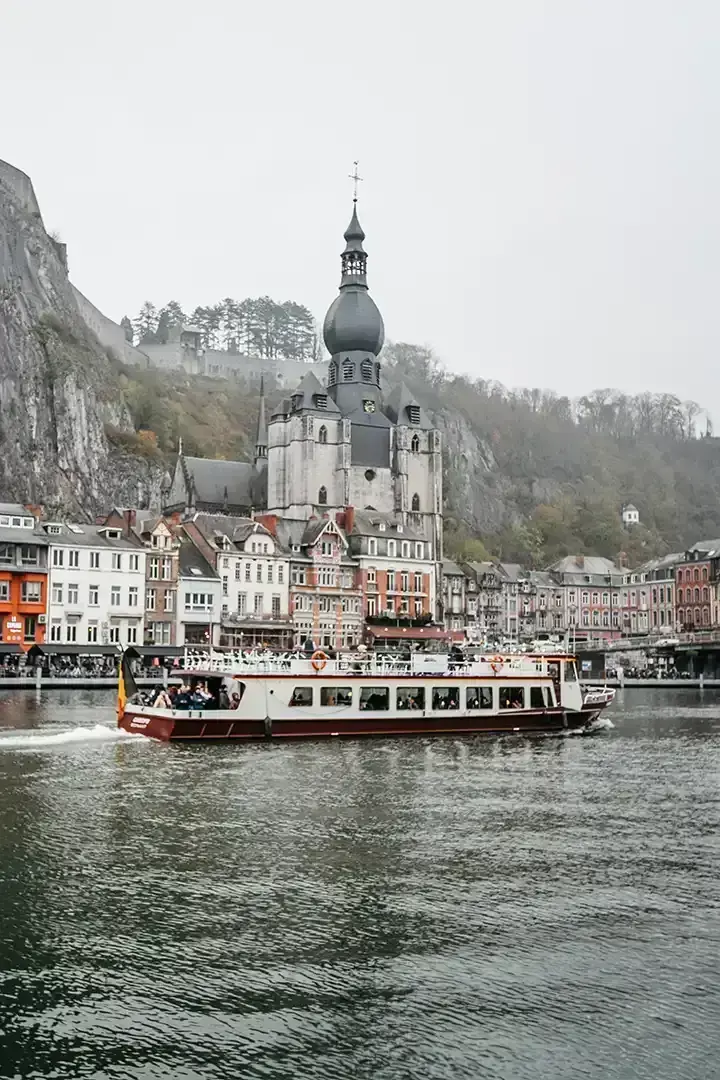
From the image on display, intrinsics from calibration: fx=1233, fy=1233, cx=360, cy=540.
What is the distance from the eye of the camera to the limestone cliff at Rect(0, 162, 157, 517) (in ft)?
412

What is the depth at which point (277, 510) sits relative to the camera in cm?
13488

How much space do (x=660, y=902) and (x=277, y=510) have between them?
377ft

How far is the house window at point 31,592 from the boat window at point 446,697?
167 ft

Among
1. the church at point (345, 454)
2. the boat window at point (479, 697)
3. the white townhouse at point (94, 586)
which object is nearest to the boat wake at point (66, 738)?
the boat window at point (479, 697)

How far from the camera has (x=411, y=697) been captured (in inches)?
2080

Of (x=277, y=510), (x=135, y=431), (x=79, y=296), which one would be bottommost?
(x=277, y=510)

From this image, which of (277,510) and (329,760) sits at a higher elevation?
(277,510)

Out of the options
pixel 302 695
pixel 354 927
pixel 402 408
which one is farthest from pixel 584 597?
pixel 354 927

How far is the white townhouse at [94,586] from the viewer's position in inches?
3819

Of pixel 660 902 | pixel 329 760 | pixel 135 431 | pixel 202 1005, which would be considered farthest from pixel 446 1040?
pixel 135 431

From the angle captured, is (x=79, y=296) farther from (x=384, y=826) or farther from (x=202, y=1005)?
(x=202, y=1005)

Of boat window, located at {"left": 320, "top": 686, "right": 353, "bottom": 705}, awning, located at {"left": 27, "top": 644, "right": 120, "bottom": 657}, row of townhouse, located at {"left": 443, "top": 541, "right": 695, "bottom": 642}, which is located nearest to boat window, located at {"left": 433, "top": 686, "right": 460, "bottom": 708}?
boat window, located at {"left": 320, "top": 686, "right": 353, "bottom": 705}

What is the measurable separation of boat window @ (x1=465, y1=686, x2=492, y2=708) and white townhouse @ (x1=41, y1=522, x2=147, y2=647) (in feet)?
160

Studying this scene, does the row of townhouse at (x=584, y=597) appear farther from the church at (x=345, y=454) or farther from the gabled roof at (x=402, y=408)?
the gabled roof at (x=402, y=408)
